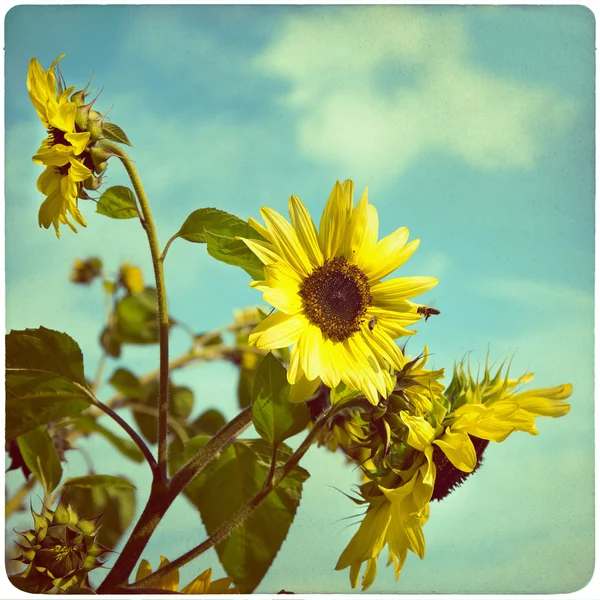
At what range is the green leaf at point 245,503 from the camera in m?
1.06

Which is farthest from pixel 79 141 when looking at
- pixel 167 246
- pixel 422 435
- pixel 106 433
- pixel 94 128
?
pixel 422 435

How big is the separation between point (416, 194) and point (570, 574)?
48 centimetres

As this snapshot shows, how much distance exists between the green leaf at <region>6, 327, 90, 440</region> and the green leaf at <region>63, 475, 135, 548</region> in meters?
0.08

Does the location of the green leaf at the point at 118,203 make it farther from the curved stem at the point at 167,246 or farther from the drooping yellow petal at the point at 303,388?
the drooping yellow petal at the point at 303,388

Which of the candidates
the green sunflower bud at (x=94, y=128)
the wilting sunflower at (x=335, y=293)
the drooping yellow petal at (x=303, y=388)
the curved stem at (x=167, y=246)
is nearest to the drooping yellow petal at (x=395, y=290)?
the wilting sunflower at (x=335, y=293)

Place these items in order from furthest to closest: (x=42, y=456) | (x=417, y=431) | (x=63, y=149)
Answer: (x=42, y=456)
(x=63, y=149)
(x=417, y=431)

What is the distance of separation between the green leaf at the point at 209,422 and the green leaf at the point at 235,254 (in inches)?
7.6

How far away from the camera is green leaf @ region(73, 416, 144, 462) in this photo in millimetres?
1121

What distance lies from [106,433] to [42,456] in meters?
0.08

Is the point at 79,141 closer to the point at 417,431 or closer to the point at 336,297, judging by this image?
the point at 336,297

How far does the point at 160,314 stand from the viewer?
1.03 metres

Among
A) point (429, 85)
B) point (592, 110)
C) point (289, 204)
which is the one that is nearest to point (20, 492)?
point (289, 204)

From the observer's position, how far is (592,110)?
3.80 feet

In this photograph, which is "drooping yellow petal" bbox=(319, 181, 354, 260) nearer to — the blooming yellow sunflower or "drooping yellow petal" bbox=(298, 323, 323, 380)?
"drooping yellow petal" bbox=(298, 323, 323, 380)
